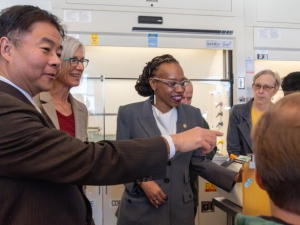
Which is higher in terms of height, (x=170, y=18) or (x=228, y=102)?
(x=170, y=18)

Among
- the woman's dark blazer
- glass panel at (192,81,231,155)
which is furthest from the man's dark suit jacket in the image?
glass panel at (192,81,231,155)

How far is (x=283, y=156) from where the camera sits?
614 mm

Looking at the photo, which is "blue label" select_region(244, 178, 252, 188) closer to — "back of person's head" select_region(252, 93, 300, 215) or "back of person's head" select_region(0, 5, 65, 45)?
"back of person's head" select_region(252, 93, 300, 215)

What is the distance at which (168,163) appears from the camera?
1427mm

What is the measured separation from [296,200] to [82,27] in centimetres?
218

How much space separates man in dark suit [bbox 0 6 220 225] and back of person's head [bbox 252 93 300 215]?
0.89 feet

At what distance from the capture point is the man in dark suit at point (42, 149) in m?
0.73

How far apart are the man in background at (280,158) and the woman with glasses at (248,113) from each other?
158 centimetres

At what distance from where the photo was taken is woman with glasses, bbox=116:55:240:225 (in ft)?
4.56

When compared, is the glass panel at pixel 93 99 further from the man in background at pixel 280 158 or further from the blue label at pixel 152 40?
the man in background at pixel 280 158

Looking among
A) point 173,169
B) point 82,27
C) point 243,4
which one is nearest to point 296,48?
point 243,4

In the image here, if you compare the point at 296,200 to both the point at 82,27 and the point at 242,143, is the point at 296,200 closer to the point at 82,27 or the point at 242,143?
the point at 242,143

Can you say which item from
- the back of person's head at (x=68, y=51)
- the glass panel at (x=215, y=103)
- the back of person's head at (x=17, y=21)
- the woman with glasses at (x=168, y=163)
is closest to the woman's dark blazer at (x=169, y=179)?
the woman with glasses at (x=168, y=163)

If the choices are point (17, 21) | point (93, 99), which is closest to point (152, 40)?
point (93, 99)
